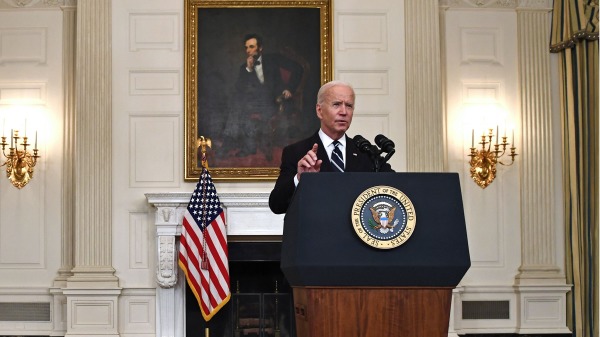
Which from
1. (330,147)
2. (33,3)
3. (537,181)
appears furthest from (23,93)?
(330,147)

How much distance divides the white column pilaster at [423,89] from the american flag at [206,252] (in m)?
1.94

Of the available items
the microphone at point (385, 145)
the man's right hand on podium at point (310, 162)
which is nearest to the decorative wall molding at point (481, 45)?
the microphone at point (385, 145)

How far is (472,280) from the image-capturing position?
381 inches

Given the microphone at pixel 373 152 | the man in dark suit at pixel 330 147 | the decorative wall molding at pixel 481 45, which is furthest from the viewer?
the decorative wall molding at pixel 481 45

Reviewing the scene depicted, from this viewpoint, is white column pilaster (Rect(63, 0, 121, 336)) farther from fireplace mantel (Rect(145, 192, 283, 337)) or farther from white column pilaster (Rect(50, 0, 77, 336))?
fireplace mantel (Rect(145, 192, 283, 337))

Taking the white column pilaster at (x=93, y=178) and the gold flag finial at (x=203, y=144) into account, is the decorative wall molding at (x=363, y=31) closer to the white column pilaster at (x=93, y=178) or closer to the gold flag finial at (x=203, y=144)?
the gold flag finial at (x=203, y=144)

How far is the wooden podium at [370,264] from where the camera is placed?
10.5 feet

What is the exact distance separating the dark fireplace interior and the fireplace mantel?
25cm

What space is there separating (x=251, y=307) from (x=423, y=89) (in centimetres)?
268

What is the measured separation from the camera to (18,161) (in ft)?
31.1

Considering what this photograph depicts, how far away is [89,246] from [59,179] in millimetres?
789

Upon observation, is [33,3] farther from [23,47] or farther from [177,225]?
[177,225]

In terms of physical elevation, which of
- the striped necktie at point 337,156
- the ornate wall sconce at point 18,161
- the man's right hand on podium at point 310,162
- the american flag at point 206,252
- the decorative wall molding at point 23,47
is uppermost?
the decorative wall molding at point 23,47

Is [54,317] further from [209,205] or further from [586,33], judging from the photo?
[586,33]
